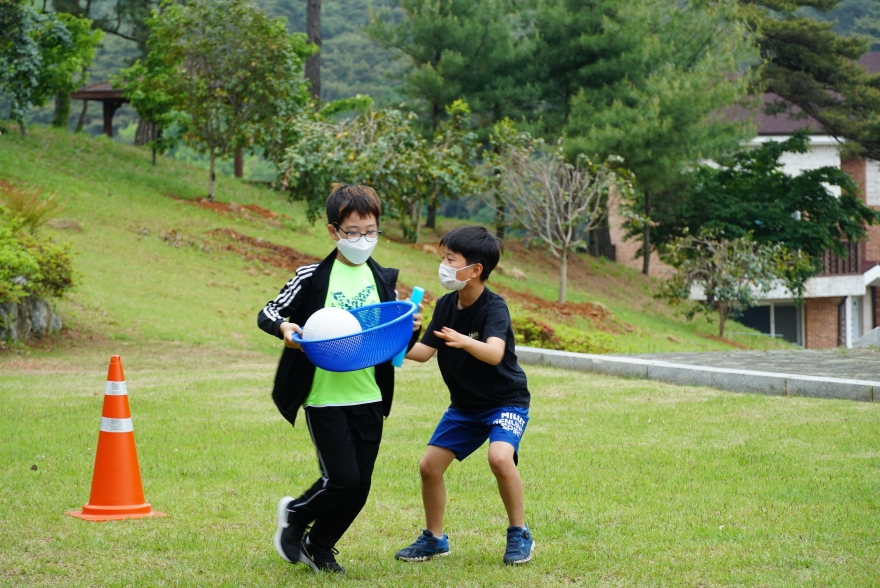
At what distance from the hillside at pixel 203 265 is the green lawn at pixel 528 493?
558 cm

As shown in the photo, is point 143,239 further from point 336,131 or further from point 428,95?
point 428,95

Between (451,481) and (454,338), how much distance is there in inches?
91.2

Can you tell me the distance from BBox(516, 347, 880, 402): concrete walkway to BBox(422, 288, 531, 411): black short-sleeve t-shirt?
5.36m

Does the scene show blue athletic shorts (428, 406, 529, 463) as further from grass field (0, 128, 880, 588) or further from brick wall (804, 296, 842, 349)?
brick wall (804, 296, 842, 349)

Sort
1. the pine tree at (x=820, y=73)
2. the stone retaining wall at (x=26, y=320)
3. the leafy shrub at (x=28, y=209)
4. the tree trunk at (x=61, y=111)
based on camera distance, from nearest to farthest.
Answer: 1. the stone retaining wall at (x=26, y=320)
2. the leafy shrub at (x=28, y=209)
3. the tree trunk at (x=61, y=111)
4. the pine tree at (x=820, y=73)

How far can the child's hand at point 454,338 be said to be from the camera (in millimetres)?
4289

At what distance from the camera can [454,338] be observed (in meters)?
4.29

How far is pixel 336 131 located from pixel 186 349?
Answer: 10053 mm

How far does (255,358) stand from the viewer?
555 inches

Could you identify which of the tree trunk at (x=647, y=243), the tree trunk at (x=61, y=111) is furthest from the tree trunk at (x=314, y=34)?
the tree trunk at (x=647, y=243)

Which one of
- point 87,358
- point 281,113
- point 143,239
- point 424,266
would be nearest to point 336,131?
point 281,113

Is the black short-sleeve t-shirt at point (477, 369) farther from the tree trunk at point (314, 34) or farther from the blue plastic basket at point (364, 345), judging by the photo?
the tree trunk at point (314, 34)

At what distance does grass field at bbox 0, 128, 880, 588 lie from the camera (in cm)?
446

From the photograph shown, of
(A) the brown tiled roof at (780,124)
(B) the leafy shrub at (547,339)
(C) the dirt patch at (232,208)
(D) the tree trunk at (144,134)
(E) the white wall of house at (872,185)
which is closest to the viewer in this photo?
(B) the leafy shrub at (547,339)
